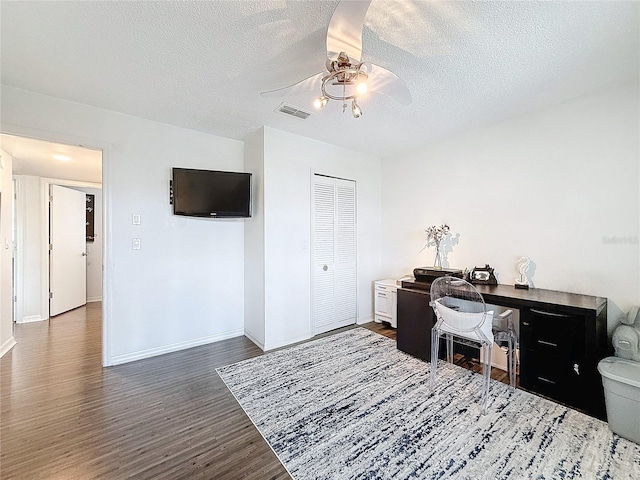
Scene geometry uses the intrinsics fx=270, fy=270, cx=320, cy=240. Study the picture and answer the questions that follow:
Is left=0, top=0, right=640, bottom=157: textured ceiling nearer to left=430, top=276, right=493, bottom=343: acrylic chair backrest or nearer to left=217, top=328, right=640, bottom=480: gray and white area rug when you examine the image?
left=430, top=276, right=493, bottom=343: acrylic chair backrest

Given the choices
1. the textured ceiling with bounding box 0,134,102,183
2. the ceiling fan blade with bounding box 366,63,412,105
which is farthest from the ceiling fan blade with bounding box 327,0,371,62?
the textured ceiling with bounding box 0,134,102,183

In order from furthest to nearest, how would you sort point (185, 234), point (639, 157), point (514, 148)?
point (185, 234)
point (514, 148)
point (639, 157)

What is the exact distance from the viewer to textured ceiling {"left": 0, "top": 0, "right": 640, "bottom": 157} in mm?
1501

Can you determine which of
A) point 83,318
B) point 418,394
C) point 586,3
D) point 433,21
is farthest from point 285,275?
point 83,318

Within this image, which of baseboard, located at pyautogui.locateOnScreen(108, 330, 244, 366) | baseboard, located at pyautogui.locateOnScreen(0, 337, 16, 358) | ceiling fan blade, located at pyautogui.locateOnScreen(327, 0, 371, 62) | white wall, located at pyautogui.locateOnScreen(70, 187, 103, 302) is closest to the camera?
ceiling fan blade, located at pyautogui.locateOnScreen(327, 0, 371, 62)

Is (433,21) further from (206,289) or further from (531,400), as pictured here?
(206,289)

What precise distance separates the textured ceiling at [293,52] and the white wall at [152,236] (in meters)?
0.25

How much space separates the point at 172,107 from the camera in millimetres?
2629

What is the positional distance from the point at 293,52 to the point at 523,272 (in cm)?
290

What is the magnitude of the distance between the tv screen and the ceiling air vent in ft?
2.92

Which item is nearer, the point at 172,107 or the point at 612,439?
the point at 612,439

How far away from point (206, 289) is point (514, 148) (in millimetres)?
3846

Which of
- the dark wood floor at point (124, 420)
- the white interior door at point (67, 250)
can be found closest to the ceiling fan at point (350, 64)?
the dark wood floor at point (124, 420)

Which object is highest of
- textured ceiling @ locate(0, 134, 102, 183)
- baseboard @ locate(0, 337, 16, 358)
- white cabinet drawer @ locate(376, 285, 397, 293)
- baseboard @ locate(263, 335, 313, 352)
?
textured ceiling @ locate(0, 134, 102, 183)
